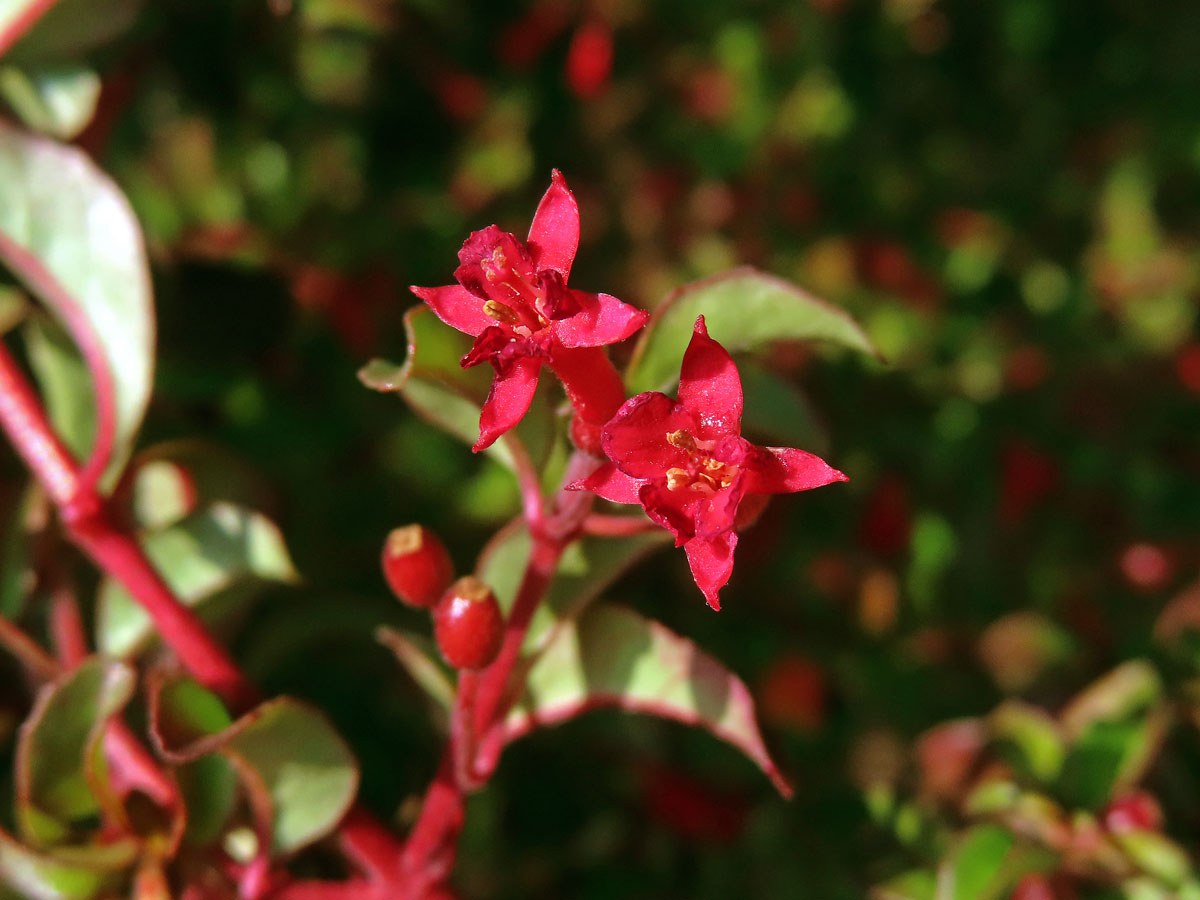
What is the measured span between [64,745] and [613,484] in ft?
1.54

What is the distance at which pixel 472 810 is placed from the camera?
4.15ft

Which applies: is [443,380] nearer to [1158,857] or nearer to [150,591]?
[150,591]

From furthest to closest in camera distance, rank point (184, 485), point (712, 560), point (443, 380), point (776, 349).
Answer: point (776, 349) < point (184, 485) < point (443, 380) < point (712, 560)

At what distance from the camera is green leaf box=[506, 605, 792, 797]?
0.71 m

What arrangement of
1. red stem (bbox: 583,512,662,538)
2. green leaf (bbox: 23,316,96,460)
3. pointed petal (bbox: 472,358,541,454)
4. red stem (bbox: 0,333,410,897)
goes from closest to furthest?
pointed petal (bbox: 472,358,541,454), red stem (bbox: 583,512,662,538), red stem (bbox: 0,333,410,897), green leaf (bbox: 23,316,96,460)

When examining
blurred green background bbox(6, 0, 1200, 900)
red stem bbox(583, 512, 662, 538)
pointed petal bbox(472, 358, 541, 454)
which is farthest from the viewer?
blurred green background bbox(6, 0, 1200, 900)

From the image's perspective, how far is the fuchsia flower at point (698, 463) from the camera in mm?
542

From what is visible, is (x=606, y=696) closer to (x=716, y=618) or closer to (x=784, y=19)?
(x=716, y=618)

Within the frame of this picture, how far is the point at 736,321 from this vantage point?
681 millimetres

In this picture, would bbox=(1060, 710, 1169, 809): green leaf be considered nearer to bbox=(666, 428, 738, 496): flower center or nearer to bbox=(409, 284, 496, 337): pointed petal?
bbox=(666, 428, 738, 496): flower center

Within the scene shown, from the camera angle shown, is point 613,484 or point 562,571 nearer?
point 613,484

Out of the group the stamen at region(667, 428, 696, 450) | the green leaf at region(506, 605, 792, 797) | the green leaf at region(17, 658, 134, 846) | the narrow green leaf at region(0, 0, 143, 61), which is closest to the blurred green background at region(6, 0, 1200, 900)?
the narrow green leaf at region(0, 0, 143, 61)

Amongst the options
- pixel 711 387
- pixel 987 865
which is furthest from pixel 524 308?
pixel 987 865

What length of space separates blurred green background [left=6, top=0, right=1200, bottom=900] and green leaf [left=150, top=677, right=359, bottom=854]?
0.97ft
